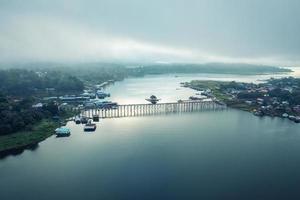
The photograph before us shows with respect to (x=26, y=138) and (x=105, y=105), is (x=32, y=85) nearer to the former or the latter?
(x=105, y=105)

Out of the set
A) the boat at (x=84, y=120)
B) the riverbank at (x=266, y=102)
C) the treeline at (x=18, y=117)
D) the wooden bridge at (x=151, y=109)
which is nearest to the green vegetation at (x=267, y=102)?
the riverbank at (x=266, y=102)

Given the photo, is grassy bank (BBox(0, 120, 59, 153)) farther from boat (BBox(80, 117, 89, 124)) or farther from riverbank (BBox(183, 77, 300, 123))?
riverbank (BBox(183, 77, 300, 123))

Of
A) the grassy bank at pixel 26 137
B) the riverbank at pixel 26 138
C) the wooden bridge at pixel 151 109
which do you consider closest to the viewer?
the riverbank at pixel 26 138

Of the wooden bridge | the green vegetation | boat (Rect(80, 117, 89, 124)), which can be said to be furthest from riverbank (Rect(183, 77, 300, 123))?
boat (Rect(80, 117, 89, 124))

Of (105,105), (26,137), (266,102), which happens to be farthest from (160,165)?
(266,102)

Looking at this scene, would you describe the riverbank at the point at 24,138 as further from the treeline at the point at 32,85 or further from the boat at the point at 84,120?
the treeline at the point at 32,85

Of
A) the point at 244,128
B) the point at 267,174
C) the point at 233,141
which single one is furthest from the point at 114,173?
the point at 244,128

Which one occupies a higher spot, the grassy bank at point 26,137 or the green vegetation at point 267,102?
the green vegetation at point 267,102
